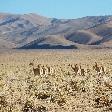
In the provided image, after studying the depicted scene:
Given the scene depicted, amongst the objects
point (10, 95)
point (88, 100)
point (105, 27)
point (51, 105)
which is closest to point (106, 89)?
point (88, 100)

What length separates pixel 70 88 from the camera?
59.4 ft

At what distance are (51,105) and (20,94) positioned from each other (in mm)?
2624

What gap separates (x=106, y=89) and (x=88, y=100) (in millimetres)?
1086

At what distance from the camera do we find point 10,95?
17.2 m

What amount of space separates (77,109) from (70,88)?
3.78 meters

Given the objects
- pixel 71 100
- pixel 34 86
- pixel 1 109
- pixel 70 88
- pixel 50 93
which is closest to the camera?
pixel 1 109

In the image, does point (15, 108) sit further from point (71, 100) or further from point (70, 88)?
point (70, 88)

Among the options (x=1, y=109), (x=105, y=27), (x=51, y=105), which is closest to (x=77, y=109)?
(x=51, y=105)

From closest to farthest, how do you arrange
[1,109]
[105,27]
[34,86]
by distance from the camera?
[1,109]
[34,86]
[105,27]

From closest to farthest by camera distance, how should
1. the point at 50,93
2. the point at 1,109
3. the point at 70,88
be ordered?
the point at 1,109, the point at 50,93, the point at 70,88

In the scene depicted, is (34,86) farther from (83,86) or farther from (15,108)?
(15,108)

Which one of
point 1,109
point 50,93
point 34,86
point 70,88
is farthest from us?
point 34,86

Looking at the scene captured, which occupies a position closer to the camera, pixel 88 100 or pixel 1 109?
pixel 1 109

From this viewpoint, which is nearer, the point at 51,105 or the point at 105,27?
the point at 51,105
